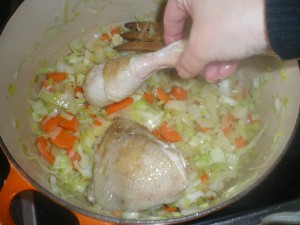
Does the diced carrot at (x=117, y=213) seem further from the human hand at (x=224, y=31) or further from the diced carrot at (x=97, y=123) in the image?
the human hand at (x=224, y=31)

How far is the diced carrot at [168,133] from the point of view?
184 centimetres

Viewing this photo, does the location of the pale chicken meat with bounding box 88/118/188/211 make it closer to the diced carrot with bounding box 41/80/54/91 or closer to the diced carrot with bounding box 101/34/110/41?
the diced carrot with bounding box 41/80/54/91

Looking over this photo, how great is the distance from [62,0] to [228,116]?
974 millimetres

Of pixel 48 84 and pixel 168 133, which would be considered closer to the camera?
pixel 168 133

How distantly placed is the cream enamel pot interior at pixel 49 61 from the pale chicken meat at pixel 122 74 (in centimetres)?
31

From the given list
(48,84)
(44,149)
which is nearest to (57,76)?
(48,84)

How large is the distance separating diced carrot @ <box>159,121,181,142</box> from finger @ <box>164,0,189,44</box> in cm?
39

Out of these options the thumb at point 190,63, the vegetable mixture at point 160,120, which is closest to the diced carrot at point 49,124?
the vegetable mixture at point 160,120

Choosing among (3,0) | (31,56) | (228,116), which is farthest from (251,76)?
(3,0)

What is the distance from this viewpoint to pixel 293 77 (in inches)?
66.2

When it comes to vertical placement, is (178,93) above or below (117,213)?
above

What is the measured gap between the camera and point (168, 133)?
1.84 meters

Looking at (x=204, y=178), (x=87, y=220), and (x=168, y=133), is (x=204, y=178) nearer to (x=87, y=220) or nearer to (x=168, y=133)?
(x=168, y=133)

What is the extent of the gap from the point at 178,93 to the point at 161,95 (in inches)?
3.4
